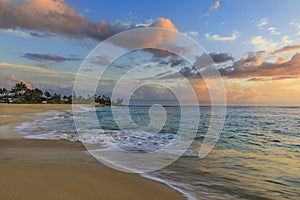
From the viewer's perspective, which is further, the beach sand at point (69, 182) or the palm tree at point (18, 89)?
the palm tree at point (18, 89)

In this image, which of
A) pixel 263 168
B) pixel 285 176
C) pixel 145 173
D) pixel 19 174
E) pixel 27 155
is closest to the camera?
pixel 19 174

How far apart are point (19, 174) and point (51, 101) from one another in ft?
386

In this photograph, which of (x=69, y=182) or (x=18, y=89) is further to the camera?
(x=18, y=89)

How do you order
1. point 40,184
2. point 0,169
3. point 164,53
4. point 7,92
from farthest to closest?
point 7,92
point 164,53
point 0,169
point 40,184

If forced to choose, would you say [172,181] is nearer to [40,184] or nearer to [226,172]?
[226,172]

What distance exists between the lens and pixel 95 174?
5816mm

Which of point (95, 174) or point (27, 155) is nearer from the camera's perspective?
point (95, 174)

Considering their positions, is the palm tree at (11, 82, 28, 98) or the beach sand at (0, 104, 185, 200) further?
the palm tree at (11, 82, 28, 98)

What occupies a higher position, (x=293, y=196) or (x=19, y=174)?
(x=19, y=174)

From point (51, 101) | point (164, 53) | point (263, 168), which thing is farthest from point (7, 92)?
point (263, 168)

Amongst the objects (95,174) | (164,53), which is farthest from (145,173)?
(164,53)

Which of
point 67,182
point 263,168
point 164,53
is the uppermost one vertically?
point 164,53

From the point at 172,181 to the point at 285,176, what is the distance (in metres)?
4.15

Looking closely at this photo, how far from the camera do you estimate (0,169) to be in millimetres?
5641
